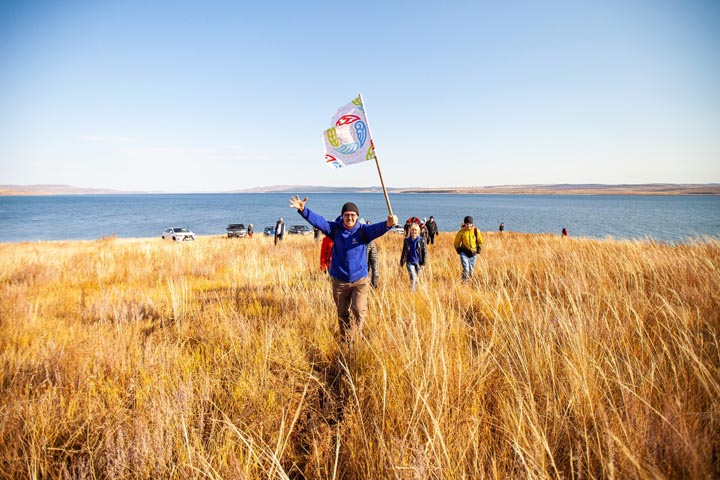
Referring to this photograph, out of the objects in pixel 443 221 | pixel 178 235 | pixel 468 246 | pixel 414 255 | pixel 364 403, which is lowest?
pixel 443 221

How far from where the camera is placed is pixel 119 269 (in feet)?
30.7

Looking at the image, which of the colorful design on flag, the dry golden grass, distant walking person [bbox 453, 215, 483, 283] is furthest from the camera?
distant walking person [bbox 453, 215, 483, 283]

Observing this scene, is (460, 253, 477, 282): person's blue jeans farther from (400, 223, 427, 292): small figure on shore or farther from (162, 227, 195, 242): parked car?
(162, 227, 195, 242): parked car

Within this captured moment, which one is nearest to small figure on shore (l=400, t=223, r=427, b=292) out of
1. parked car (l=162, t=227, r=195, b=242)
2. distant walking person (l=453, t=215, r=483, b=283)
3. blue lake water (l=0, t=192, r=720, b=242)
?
distant walking person (l=453, t=215, r=483, b=283)

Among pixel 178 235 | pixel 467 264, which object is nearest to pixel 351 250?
pixel 467 264

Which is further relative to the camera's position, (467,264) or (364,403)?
(467,264)

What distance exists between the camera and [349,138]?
20.2ft

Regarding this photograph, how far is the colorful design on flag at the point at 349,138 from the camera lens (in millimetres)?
5898

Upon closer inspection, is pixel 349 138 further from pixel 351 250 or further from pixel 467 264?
pixel 467 264

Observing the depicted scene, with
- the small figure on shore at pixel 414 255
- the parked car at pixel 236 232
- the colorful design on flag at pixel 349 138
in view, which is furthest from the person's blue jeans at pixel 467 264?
the parked car at pixel 236 232

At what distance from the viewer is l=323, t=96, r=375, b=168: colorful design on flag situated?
19.4 feet

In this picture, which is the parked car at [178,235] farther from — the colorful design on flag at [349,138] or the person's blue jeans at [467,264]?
the person's blue jeans at [467,264]

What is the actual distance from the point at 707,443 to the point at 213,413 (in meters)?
3.25

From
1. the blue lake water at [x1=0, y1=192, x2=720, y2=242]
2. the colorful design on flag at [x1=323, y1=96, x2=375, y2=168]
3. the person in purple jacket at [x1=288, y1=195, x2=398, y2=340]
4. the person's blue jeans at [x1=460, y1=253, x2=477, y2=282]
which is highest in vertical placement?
the colorful design on flag at [x1=323, y1=96, x2=375, y2=168]
